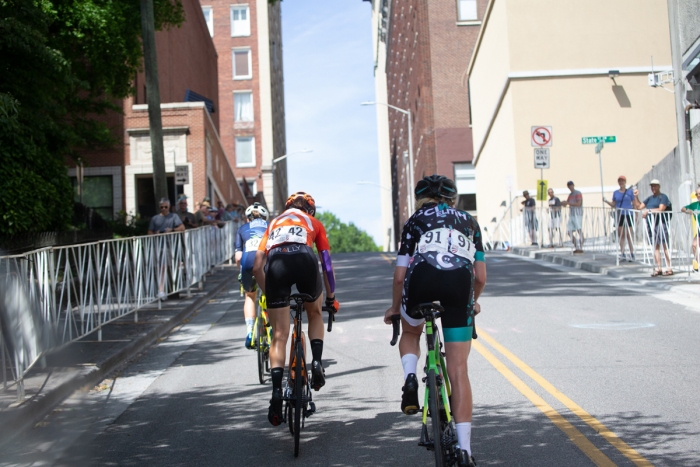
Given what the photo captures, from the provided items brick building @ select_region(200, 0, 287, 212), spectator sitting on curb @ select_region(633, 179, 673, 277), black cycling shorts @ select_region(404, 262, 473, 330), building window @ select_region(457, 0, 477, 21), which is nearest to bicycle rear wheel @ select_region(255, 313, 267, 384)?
black cycling shorts @ select_region(404, 262, 473, 330)

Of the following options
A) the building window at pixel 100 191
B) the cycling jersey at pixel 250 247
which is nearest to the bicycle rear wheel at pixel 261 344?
the cycling jersey at pixel 250 247

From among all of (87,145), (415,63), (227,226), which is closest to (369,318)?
(227,226)

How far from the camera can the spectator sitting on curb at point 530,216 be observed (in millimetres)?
28984

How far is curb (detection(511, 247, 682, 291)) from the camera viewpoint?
1625 cm

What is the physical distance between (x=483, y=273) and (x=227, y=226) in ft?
70.7

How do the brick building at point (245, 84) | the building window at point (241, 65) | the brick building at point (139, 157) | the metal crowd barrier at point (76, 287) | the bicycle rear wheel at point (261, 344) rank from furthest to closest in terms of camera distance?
the building window at point (241, 65), the brick building at point (245, 84), the brick building at point (139, 157), the bicycle rear wheel at point (261, 344), the metal crowd barrier at point (76, 287)

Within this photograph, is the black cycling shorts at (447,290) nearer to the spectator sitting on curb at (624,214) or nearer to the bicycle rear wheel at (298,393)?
the bicycle rear wheel at (298,393)

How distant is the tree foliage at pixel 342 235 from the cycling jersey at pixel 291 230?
477 feet

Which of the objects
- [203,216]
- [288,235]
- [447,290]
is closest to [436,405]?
[447,290]

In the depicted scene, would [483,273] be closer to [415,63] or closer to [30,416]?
[30,416]

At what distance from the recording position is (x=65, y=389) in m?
8.52

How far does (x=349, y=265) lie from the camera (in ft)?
81.5

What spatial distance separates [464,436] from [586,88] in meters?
31.6

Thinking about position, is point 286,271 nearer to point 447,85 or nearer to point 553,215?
point 553,215
